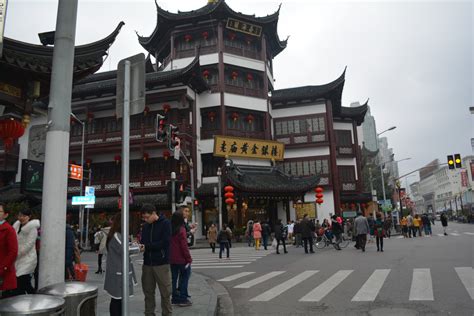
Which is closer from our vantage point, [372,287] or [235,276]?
[372,287]

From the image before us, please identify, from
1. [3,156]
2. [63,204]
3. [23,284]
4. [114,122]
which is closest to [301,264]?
[23,284]

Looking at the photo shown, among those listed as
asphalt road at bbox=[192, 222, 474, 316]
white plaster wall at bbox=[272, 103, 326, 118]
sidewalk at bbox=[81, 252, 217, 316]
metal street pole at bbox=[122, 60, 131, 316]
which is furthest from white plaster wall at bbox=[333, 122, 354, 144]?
metal street pole at bbox=[122, 60, 131, 316]

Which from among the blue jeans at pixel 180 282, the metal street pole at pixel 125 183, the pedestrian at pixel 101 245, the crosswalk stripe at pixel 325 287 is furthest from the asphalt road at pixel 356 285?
the metal street pole at pixel 125 183

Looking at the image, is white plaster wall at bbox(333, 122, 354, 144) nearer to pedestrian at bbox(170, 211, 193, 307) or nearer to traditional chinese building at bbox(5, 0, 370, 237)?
traditional chinese building at bbox(5, 0, 370, 237)

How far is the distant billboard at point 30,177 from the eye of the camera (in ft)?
23.3

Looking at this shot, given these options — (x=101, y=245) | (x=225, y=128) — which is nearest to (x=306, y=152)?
(x=225, y=128)

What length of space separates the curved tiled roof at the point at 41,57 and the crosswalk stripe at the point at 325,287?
7.20 m

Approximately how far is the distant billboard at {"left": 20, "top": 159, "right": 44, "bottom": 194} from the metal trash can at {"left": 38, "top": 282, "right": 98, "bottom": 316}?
3.95 m

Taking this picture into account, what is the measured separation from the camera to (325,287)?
8719 millimetres

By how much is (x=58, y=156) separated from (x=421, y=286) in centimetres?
782

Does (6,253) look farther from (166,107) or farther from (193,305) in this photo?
(166,107)

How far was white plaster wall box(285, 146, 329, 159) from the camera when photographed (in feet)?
107

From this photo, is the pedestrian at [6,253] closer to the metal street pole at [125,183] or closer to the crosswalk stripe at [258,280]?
the metal street pole at [125,183]

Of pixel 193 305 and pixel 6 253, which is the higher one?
pixel 6 253
